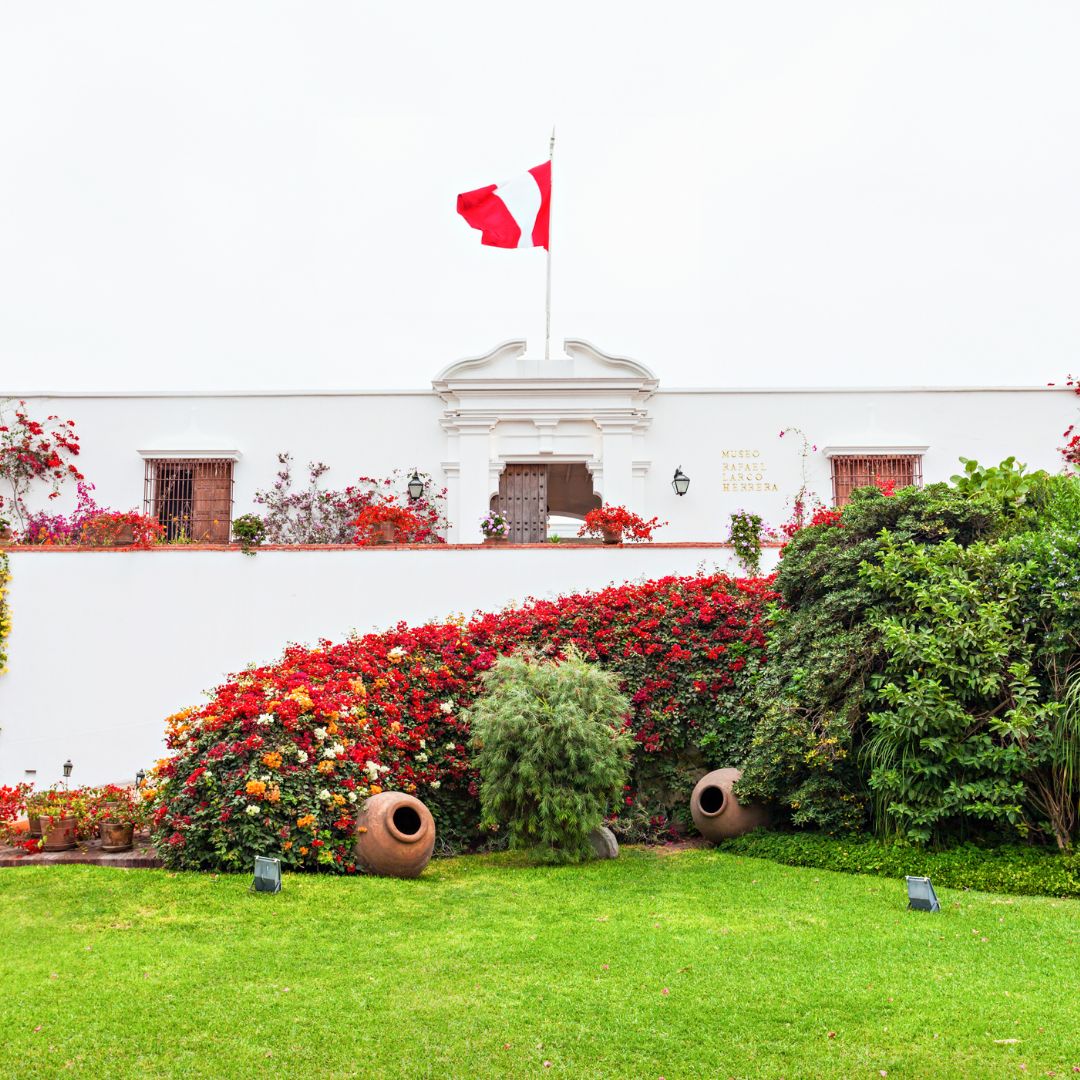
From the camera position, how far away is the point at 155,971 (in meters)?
4.51

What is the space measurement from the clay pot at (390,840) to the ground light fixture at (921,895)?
10.7 ft

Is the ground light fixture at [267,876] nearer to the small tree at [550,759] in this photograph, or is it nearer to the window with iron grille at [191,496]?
the small tree at [550,759]

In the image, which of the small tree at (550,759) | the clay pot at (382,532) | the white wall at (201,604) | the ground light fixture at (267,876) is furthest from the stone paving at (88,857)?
the clay pot at (382,532)

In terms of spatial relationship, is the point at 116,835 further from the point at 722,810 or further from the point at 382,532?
the point at 382,532

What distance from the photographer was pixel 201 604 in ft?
36.7

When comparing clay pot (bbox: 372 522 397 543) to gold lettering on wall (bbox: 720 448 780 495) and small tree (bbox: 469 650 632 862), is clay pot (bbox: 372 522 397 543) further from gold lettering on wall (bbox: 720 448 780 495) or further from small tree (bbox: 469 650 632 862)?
gold lettering on wall (bbox: 720 448 780 495)

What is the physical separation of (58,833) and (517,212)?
10.8 m

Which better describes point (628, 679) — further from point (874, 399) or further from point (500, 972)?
point (874, 399)

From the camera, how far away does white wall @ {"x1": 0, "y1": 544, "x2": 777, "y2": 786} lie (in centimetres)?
1093

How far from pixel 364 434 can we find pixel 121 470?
3624mm

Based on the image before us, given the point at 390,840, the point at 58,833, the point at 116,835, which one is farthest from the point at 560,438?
the point at 58,833

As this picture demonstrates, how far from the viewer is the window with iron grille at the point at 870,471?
13.9 m

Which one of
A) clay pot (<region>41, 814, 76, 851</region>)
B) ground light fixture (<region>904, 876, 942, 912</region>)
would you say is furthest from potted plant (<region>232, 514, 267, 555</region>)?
ground light fixture (<region>904, 876, 942, 912</region>)

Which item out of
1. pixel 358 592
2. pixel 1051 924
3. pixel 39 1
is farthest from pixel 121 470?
pixel 1051 924
